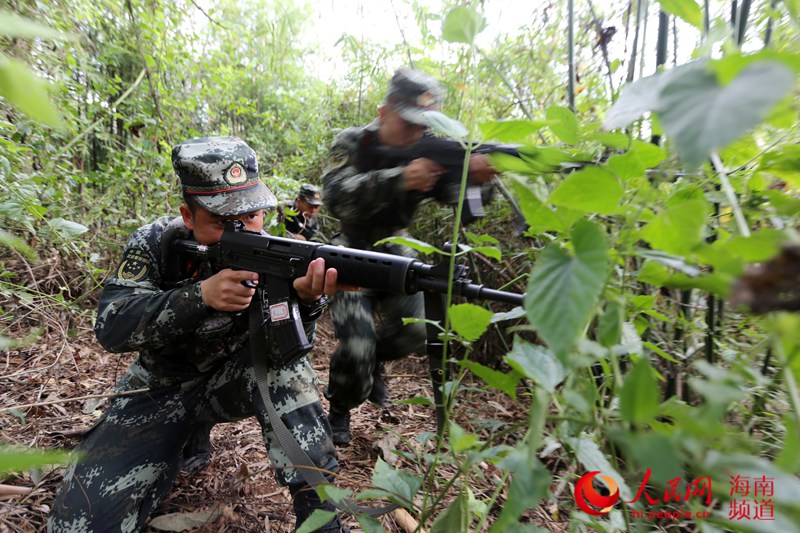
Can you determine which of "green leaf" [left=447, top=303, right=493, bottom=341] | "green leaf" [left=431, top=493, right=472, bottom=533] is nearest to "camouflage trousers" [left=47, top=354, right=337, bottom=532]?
"green leaf" [left=431, top=493, right=472, bottom=533]

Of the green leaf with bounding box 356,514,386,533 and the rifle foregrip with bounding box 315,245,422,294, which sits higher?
the rifle foregrip with bounding box 315,245,422,294

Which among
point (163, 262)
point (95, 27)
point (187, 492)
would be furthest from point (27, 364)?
point (95, 27)

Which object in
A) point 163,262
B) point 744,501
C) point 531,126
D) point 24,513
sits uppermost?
point 531,126

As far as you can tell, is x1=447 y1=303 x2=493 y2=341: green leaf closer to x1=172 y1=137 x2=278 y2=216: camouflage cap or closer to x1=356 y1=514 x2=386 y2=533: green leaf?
x1=356 y1=514 x2=386 y2=533: green leaf

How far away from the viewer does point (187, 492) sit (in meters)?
1.71

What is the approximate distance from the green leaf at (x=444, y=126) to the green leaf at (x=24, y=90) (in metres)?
0.44

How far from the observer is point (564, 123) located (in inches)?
23.7

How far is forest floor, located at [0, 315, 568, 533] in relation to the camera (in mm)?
1492

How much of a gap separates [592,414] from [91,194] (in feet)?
13.4

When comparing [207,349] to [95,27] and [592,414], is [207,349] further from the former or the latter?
[95,27]

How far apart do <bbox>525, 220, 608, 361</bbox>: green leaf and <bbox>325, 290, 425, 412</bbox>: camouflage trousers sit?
1.69 m

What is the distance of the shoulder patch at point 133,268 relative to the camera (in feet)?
5.76

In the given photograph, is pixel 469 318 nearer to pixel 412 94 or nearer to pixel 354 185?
pixel 354 185

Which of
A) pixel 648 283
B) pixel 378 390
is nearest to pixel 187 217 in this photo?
pixel 378 390
